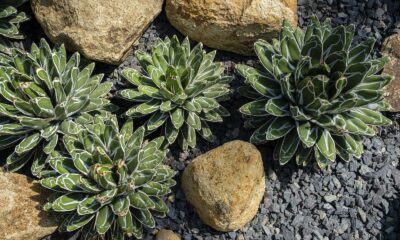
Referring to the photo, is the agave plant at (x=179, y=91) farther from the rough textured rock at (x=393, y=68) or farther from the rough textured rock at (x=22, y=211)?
the rough textured rock at (x=393, y=68)

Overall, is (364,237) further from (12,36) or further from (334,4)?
(12,36)

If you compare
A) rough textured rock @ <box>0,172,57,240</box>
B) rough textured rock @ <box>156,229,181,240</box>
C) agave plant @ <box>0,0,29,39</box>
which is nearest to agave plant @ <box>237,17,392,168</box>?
rough textured rock @ <box>156,229,181,240</box>

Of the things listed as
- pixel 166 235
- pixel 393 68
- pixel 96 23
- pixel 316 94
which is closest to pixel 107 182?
pixel 166 235

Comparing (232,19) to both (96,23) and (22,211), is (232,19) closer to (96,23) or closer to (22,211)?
(96,23)

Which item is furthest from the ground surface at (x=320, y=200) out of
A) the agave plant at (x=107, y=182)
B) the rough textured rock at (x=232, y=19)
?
the rough textured rock at (x=232, y=19)

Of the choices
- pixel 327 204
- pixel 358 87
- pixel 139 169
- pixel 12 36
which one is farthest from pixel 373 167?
pixel 12 36

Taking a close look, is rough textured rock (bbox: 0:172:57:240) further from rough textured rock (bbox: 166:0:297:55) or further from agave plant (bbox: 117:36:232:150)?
rough textured rock (bbox: 166:0:297:55)

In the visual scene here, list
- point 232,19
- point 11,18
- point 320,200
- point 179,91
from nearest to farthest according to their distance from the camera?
point 179,91 → point 320,200 → point 232,19 → point 11,18
